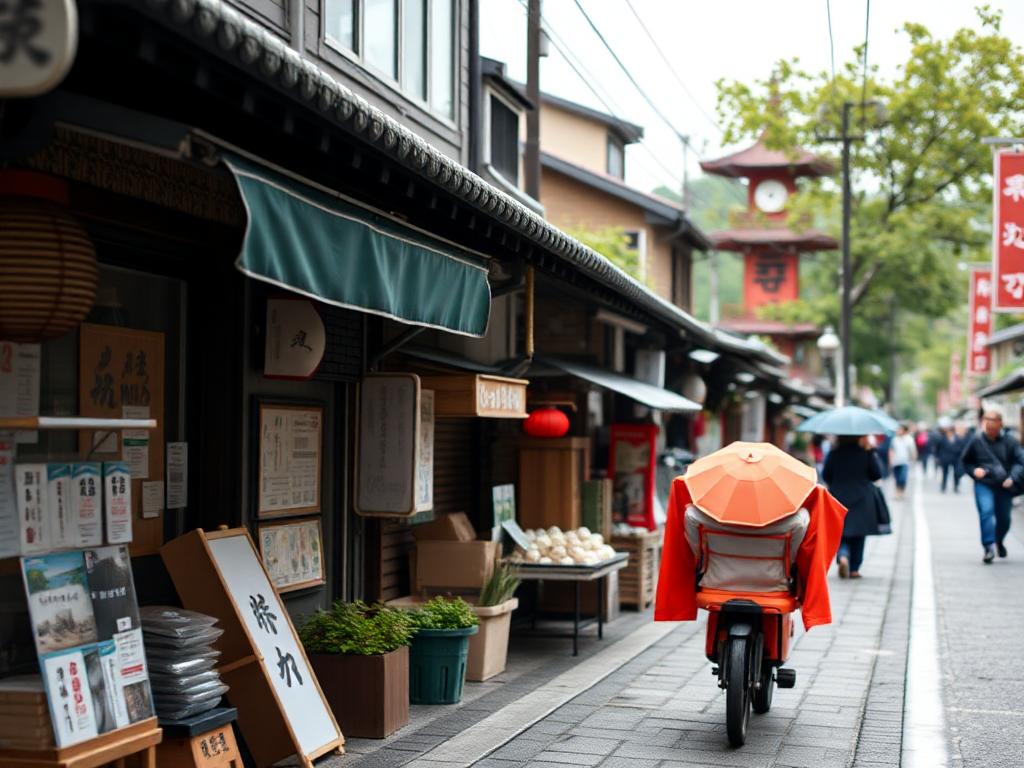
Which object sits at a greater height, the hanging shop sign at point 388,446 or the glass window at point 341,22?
the glass window at point 341,22

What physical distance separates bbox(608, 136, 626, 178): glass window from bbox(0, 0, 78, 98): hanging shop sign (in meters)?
33.3

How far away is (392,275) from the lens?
22.8ft

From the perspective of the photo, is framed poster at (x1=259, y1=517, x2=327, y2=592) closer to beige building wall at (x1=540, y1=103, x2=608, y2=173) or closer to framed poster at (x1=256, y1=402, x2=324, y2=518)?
framed poster at (x1=256, y1=402, x2=324, y2=518)

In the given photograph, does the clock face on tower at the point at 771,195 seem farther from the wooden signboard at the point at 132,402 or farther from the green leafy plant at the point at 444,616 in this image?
the wooden signboard at the point at 132,402

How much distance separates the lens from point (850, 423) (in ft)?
51.7

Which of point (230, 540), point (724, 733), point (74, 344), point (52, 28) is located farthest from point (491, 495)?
point (52, 28)

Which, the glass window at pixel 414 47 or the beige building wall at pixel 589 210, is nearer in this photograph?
the glass window at pixel 414 47

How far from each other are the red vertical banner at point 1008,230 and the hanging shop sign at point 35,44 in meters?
16.3

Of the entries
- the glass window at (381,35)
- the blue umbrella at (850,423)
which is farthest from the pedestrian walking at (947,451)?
the glass window at (381,35)

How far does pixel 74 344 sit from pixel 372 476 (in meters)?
3.16

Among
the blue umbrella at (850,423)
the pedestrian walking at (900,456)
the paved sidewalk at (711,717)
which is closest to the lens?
the paved sidewalk at (711,717)

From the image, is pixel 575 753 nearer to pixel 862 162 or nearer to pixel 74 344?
pixel 74 344

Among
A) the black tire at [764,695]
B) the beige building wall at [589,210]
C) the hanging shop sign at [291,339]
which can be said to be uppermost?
the beige building wall at [589,210]

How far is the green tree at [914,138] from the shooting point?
38.1m
